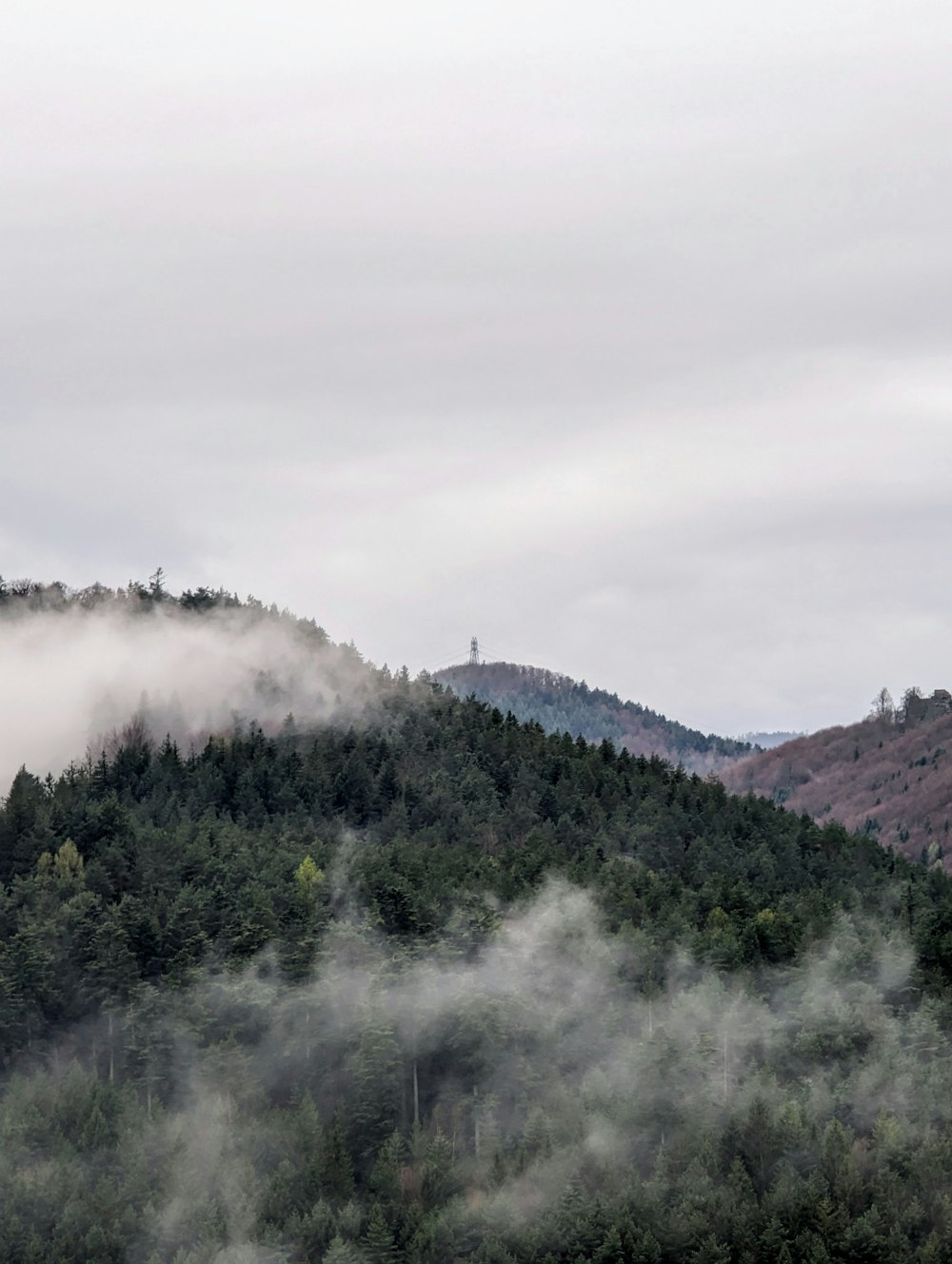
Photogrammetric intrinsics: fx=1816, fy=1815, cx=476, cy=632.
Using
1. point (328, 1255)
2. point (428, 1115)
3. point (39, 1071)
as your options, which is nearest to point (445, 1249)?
point (328, 1255)

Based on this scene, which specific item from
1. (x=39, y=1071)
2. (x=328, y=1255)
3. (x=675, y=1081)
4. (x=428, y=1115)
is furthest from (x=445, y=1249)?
(x=39, y=1071)

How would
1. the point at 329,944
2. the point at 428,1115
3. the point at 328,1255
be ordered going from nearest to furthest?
the point at 328,1255, the point at 428,1115, the point at 329,944

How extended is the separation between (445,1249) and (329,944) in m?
41.1

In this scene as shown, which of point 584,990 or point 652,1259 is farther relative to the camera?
point 584,990

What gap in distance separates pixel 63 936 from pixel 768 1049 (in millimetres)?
70618

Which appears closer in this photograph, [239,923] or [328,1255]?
[328,1255]

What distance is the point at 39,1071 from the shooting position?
16788 centimetres

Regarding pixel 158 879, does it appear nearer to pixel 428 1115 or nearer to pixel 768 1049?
pixel 428 1115

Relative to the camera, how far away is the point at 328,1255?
14912 cm

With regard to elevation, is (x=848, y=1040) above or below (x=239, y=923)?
below

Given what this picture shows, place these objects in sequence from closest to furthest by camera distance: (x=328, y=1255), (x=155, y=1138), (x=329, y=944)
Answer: (x=328, y=1255), (x=155, y=1138), (x=329, y=944)

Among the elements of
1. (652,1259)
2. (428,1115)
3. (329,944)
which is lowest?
(652,1259)

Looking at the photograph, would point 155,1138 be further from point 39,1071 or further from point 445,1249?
point 445,1249

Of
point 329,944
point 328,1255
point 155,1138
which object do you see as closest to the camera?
point 328,1255
